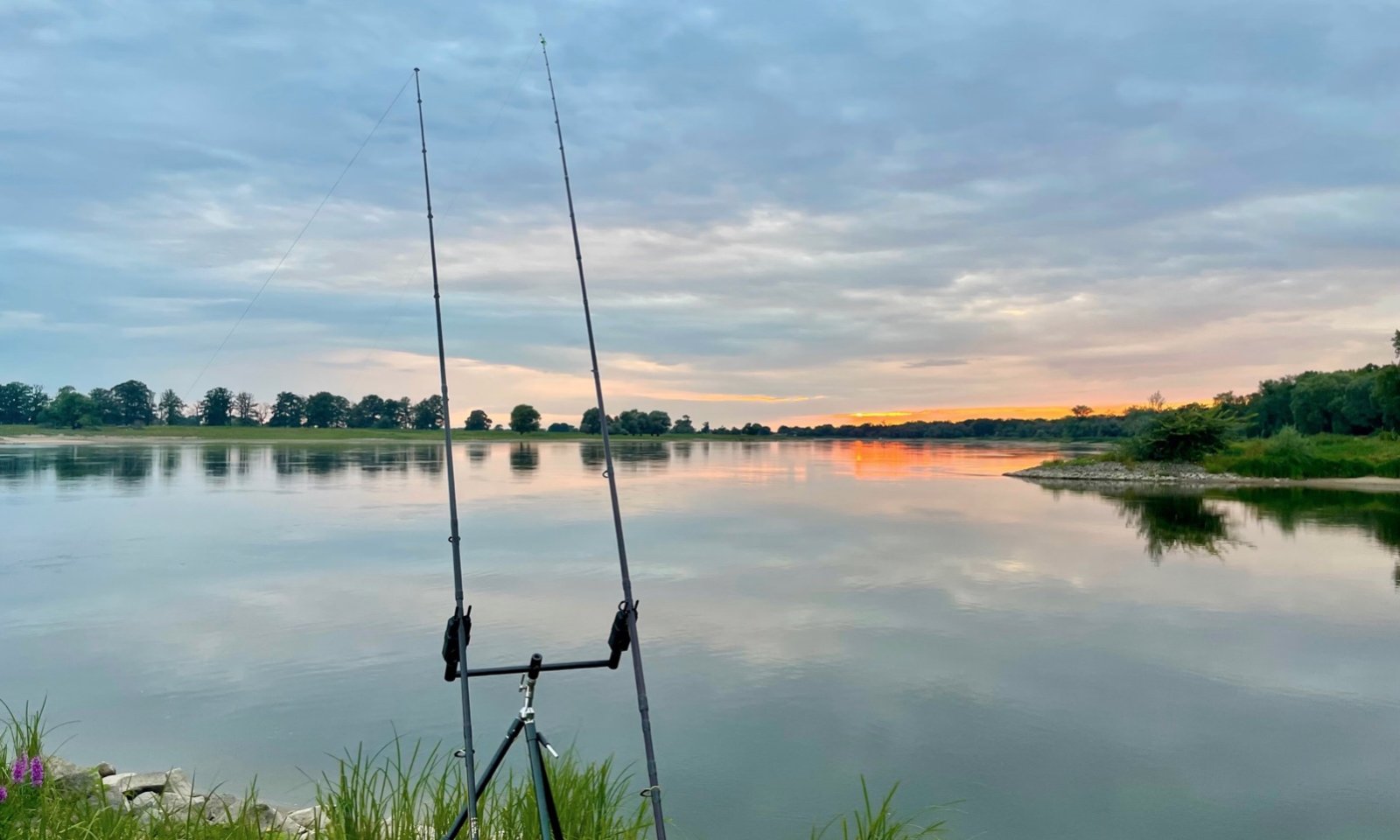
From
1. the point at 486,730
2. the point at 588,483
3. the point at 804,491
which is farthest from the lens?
the point at 588,483

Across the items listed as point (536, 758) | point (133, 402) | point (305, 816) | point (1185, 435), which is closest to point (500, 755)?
point (536, 758)

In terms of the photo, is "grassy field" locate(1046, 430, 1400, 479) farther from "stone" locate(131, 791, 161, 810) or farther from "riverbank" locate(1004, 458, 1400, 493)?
"stone" locate(131, 791, 161, 810)

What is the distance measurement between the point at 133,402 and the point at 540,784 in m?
102

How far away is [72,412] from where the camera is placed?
3848 inches

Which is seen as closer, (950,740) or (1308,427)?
(950,740)

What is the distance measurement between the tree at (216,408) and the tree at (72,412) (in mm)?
10187

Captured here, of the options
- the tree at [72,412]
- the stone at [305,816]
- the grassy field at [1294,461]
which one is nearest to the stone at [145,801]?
the stone at [305,816]

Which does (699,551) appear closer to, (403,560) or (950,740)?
(403,560)

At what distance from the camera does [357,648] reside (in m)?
9.82

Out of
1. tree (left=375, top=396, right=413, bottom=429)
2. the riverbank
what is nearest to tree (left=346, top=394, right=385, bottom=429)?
tree (left=375, top=396, right=413, bottom=429)

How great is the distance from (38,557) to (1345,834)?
60.7 feet

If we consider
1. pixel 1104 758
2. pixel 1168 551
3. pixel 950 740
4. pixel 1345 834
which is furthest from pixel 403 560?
pixel 1168 551

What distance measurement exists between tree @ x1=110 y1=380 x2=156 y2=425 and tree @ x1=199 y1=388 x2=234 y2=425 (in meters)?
4.78

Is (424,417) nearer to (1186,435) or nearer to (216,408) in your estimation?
(216,408)
